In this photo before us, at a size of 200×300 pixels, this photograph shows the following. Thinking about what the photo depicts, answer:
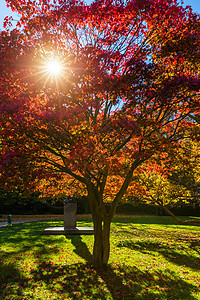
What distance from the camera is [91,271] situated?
307 inches

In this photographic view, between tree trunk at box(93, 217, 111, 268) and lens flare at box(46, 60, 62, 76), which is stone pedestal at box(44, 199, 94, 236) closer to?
tree trunk at box(93, 217, 111, 268)

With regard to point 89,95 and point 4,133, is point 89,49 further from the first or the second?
point 4,133

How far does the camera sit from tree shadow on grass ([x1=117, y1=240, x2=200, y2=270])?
976 cm

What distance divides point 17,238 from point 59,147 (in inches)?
291

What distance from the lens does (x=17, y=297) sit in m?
5.86

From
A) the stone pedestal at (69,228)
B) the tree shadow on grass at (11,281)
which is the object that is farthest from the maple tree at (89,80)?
the stone pedestal at (69,228)

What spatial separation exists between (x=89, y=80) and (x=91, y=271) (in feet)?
19.4

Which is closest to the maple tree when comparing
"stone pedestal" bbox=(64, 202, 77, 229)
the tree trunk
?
the tree trunk

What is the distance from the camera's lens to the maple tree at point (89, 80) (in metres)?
6.39

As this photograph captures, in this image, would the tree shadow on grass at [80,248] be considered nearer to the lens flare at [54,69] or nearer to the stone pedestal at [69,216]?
the stone pedestal at [69,216]

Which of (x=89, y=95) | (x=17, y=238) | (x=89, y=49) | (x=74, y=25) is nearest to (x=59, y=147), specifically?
(x=89, y=95)

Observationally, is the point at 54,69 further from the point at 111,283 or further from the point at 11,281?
the point at 111,283

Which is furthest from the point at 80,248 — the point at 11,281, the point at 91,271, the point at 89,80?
the point at 89,80

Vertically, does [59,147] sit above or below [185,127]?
below
